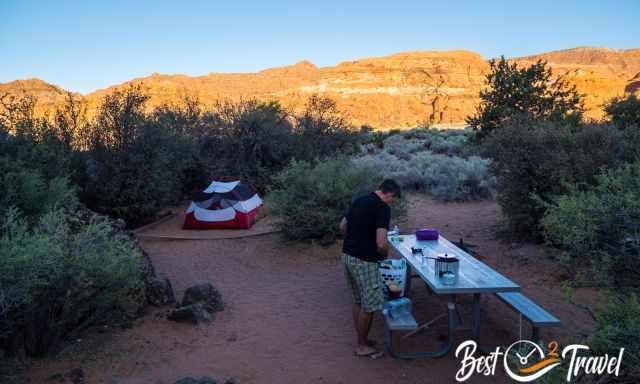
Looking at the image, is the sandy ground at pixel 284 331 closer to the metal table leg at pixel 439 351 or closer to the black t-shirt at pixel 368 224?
the metal table leg at pixel 439 351

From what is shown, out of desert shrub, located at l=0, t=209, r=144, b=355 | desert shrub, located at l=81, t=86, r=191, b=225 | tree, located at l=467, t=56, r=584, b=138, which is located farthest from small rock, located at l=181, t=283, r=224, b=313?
tree, located at l=467, t=56, r=584, b=138

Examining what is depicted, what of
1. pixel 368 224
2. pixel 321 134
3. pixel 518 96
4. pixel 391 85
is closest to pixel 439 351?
pixel 368 224

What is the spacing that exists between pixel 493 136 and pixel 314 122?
1003cm

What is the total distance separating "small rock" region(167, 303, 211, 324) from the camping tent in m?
5.47

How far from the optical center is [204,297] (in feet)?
20.9

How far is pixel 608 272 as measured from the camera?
3.81 m

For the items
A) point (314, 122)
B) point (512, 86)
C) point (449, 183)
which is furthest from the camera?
point (314, 122)

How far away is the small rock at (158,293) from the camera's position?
6.38 metres

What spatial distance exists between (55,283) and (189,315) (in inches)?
65.7

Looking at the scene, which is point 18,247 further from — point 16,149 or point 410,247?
point 16,149

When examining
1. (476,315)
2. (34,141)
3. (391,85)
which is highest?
(391,85)

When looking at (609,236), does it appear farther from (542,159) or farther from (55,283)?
(55,283)

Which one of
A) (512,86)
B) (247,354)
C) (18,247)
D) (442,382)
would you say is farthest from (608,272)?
(512,86)

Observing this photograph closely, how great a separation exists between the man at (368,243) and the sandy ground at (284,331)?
667 mm
